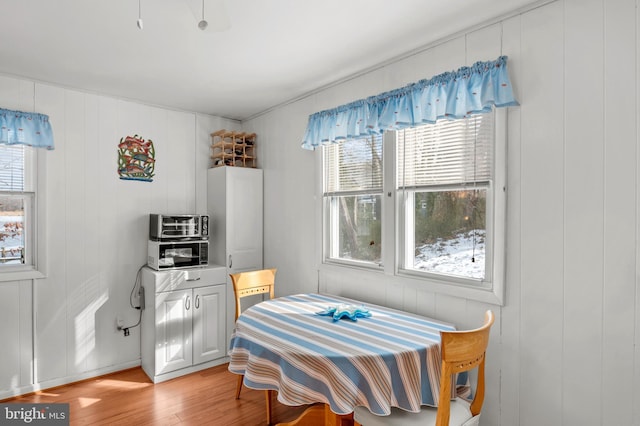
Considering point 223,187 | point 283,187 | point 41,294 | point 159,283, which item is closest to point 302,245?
point 283,187

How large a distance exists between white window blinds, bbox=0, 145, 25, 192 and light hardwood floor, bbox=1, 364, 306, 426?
1678mm

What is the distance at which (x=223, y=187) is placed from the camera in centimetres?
367

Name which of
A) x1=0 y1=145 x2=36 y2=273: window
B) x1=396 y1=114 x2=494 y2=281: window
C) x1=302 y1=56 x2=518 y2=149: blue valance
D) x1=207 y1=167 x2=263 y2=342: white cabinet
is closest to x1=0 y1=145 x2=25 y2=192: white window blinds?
x1=0 y1=145 x2=36 y2=273: window

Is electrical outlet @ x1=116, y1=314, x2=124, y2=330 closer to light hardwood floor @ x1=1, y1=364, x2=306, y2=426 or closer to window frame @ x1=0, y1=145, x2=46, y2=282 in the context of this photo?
light hardwood floor @ x1=1, y1=364, x2=306, y2=426

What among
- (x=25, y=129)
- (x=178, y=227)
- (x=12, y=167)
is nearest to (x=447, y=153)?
(x=178, y=227)

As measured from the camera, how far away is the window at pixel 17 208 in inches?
115

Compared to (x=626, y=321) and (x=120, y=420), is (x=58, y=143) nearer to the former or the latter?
(x=120, y=420)

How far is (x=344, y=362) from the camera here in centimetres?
164

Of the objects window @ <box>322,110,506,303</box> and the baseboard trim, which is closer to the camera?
window @ <box>322,110,506,303</box>

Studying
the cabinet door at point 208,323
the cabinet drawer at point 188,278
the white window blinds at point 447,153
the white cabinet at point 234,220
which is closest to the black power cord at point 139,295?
the cabinet drawer at point 188,278

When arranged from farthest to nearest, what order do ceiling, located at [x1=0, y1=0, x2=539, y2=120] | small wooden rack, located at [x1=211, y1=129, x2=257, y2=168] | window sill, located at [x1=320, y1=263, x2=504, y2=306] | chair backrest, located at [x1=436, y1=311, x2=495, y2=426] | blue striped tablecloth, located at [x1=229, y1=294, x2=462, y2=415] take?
1. small wooden rack, located at [x1=211, y1=129, x2=257, y2=168]
2. window sill, located at [x1=320, y1=263, x2=504, y2=306]
3. ceiling, located at [x1=0, y1=0, x2=539, y2=120]
4. blue striped tablecloth, located at [x1=229, y1=294, x2=462, y2=415]
5. chair backrest, located at [x1=436, y1=311, x2=495, y2=426]

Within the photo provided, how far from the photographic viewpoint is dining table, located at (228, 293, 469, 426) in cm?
162

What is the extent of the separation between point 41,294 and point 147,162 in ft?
4.69

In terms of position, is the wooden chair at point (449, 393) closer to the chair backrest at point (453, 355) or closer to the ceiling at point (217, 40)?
the chair backrest at point (453, 355)
